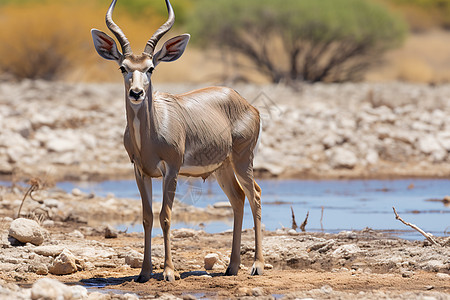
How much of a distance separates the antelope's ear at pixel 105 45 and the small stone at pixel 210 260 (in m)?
2.19

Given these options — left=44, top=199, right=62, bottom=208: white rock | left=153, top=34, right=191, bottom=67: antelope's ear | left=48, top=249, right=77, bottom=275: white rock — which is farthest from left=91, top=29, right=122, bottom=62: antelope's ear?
left=44, top=199, right=62, bottom=208: white rock

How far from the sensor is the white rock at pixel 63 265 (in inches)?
330

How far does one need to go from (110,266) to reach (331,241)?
240 centimetres

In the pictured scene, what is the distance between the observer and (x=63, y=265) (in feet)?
27.5

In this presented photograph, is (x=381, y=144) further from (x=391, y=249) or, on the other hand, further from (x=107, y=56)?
(x=107, y=56)

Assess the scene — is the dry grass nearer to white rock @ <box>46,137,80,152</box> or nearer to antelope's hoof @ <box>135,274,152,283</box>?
white rock @ <box>46,137,80,152</box>

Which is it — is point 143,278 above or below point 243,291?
above

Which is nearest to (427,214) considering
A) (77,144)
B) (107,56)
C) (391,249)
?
(391,249)

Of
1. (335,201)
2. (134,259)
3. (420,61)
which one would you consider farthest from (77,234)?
(420,61)

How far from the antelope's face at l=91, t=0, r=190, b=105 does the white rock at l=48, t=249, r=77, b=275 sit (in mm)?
1707

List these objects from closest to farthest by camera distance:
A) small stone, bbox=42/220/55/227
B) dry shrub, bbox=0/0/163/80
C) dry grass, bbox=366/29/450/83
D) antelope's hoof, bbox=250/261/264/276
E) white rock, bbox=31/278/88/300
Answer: white rock, bbox=31/278/88/300 → antelope's hoof, bbox=250/261/264/276 → small stone, bbox=42/220/55/227 → dry shrub, bbox=0/0/163/80 → dry grass, bbox=366/29/450/83

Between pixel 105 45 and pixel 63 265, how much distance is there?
7.01 ft

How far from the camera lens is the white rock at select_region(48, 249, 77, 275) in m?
8.38

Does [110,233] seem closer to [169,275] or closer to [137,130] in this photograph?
[169,275]
